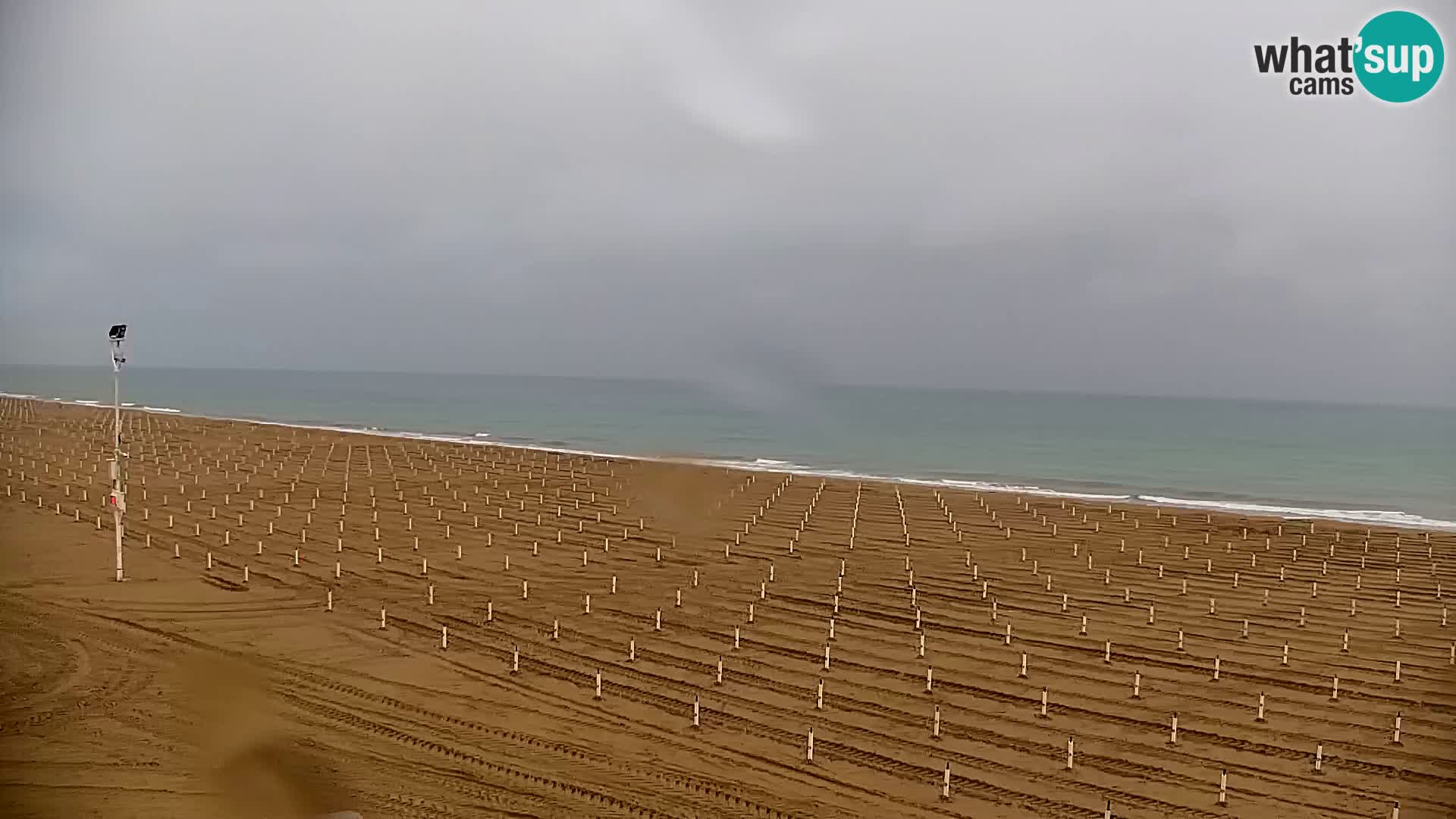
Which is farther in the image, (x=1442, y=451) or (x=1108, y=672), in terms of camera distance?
(x=1442, y=451)

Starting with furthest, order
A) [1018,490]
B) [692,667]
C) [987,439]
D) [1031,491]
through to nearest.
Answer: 1. [987,439]
2. [1018,490]
3. [1031,491]
4. [692,667]

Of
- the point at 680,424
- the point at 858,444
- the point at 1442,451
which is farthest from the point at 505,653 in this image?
the point at 1442,451

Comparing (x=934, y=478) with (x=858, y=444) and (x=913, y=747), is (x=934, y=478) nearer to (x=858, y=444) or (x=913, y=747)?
(x=858, y=444)

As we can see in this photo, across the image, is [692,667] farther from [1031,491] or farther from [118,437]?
[1031,491]

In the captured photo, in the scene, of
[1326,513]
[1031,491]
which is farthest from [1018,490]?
[1326,513]

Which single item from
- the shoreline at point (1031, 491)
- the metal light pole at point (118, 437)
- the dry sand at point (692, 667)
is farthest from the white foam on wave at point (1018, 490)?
the metal light pole at point (118, 437)

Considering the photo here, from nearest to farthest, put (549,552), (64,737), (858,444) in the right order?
1. (64,737)
2. (549,552)
3. (858,444)
